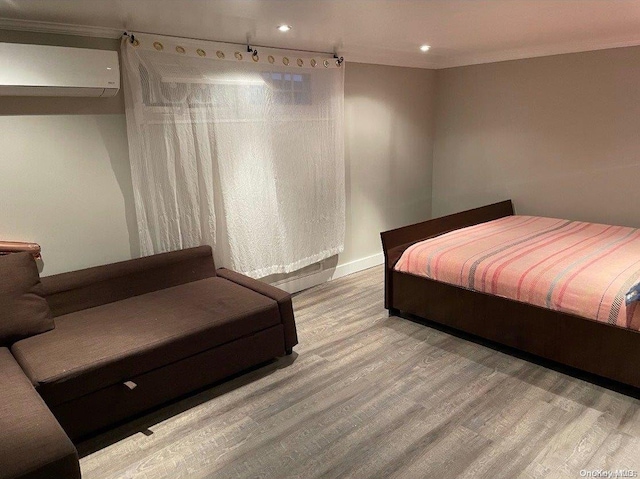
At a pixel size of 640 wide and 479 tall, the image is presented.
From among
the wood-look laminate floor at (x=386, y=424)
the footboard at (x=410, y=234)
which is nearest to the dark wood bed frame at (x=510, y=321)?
the footboard at (x=410, y=234)

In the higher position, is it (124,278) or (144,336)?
(124,278)

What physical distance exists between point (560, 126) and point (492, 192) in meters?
0.96

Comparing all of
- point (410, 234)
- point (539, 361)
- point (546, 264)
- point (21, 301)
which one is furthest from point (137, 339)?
point (546, 264)

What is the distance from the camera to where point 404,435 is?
7.50 feet

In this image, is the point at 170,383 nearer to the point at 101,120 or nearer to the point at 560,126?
the point at 101,120

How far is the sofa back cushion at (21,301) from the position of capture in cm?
245

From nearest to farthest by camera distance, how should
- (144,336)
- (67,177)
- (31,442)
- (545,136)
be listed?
(31,442) < (144,336) < (67,177) < (545,136)

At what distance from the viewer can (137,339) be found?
2451 mm

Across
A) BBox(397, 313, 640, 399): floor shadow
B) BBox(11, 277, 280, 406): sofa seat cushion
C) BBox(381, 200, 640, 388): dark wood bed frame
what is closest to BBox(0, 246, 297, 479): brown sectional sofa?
BBox(11, 277, 280, 406): sofa seat cushion

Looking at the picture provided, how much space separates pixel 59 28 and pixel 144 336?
6.16 ft

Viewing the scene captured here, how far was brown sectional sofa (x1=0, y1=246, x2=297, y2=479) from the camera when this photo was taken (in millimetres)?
2184

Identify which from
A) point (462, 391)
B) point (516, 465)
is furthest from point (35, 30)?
point (516, 465)

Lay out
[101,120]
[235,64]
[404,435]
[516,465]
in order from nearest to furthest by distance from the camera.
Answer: [516,465], [404,435], [101,120], [235,64]

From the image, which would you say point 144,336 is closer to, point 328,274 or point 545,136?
point 328,274
